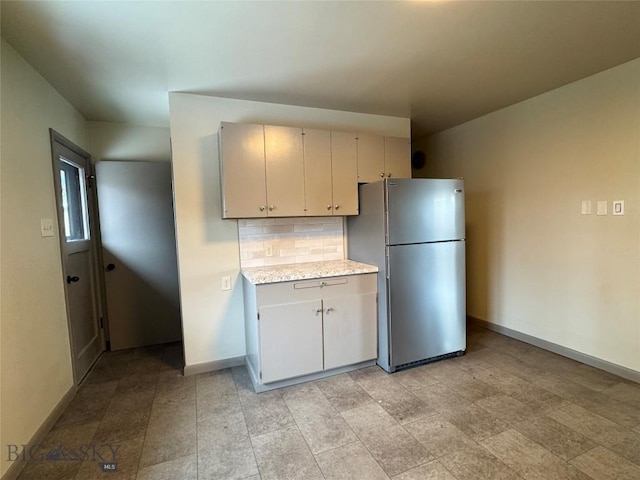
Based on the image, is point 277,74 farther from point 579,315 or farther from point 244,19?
point 579,315

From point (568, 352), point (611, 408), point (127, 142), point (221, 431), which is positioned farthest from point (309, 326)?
point (127, 142)

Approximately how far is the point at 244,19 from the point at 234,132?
910 mm

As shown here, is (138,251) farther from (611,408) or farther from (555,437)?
(611,408)

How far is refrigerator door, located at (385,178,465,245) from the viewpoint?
2.58 metres

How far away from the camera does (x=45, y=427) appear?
1995 mm

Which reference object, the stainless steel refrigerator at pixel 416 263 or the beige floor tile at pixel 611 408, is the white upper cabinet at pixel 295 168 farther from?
the beige floor tile at pixel 611 408

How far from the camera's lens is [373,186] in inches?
108

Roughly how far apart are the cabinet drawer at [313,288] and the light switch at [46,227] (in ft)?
4.93

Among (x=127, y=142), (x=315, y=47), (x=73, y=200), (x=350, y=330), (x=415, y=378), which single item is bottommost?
(x=415, y=378)

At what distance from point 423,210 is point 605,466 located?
186cm

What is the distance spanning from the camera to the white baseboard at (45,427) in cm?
163

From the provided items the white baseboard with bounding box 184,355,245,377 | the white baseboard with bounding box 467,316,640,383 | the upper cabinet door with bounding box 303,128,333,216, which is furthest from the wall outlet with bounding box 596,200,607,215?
the white baseboard with bounding box 184,355,245,377

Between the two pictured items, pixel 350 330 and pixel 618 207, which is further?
pixel 350 330

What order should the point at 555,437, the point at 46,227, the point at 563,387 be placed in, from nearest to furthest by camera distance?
1. the point at 555,437
2. the point at 46,227
3. the point at 563,387
